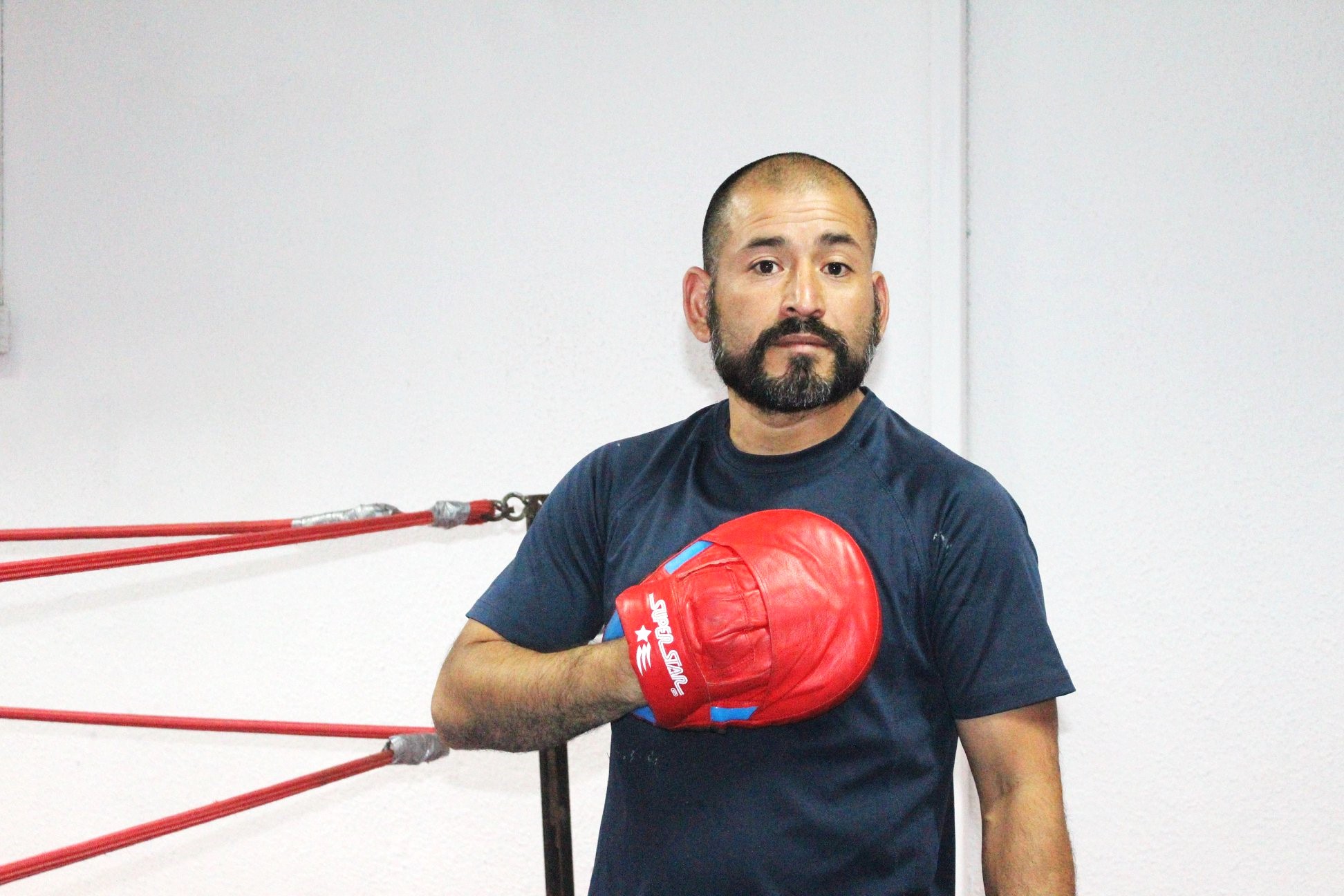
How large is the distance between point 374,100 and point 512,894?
162 cm

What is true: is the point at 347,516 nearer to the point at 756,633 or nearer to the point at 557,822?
the point at 557,822

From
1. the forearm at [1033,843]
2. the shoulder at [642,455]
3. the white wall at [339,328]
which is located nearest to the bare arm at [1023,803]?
the forearm at [1033,843]

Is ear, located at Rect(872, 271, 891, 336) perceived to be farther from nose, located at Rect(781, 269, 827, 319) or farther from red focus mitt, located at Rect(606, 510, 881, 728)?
red focus mitt, located at Rect(606, 510, 881, 728)

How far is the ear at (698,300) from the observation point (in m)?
1.25

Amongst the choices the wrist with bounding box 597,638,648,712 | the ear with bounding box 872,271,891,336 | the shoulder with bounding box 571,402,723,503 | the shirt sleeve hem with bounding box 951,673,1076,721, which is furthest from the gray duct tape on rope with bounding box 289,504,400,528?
the shirt sleeve hem with bounding box 951,673,1076,721

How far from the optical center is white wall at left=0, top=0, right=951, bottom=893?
2.03 metres

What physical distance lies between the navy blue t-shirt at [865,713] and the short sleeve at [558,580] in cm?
6

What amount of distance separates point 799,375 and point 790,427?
77 mm

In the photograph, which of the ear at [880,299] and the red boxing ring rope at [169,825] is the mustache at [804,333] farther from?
the red boxing ring rope at [169,825]

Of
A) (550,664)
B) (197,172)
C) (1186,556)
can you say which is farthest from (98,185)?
(1186,556)

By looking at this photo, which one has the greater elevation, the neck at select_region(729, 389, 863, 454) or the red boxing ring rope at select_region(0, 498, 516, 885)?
the neck at select_region(729, 389, 863, 454)

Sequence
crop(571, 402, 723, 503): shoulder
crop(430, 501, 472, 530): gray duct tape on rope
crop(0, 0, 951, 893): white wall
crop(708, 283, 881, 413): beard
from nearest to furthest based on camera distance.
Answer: crop(708, 283, 881, 413): beard → crop(571, 402, 723, 503): shoulder → crop(430, 501, 472, 530): gray duct tape on rope → crop(0, 0, 951, 893): white wall

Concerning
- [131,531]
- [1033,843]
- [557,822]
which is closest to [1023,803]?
[1033,843]

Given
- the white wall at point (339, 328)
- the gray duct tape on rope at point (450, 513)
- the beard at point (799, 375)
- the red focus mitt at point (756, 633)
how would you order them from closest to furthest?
the red focus mitt at point (756, 633)
the beard at point (799, 375)
the gray duct tape on rope at point (450, 513)
the white wall at point (339, 328)
